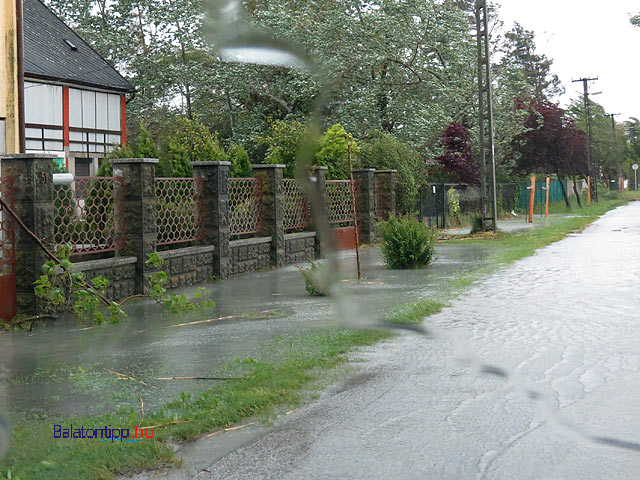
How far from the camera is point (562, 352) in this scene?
24.9 ft

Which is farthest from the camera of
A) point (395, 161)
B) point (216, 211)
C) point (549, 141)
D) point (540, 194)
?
point (540, 194)

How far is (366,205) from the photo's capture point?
22.4 metres

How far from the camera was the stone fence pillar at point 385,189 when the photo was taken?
23.3m

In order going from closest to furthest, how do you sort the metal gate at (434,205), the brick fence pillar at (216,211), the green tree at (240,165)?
the brick fence pillar at (216,211), the green tree at (240,165), the metal gate at (434,205)

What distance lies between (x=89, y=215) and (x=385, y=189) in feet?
41.3

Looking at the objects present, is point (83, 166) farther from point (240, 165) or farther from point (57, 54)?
point (240, 165)

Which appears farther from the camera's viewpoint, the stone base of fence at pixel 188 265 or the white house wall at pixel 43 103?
the white house wall at pixel 43 103

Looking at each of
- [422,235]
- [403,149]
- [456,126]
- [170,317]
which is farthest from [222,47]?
[456,126]

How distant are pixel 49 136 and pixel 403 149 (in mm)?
11058

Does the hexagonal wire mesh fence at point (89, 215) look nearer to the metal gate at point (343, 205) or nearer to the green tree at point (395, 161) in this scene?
the metal gate at point (343, 205)

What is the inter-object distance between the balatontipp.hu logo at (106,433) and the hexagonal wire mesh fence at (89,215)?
5943 mm

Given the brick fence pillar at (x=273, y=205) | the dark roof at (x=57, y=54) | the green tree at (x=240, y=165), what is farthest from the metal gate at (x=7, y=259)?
the dark roof at (x=57, y=54)

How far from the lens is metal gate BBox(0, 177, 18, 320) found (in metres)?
9.96

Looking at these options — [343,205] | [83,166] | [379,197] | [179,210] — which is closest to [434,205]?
[379,197]
